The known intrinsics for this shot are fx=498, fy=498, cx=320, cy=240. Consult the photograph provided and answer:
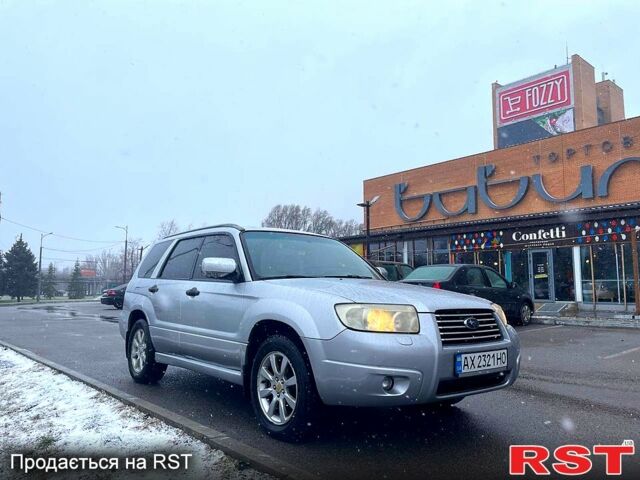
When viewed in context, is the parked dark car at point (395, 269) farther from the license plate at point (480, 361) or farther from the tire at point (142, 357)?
the license plate at point (480, 361)

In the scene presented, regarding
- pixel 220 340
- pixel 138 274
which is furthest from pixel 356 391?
pixel 138 274

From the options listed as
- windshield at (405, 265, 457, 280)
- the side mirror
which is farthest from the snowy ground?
windshield at (405, 265, 457, 280)

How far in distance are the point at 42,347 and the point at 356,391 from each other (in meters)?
8.14

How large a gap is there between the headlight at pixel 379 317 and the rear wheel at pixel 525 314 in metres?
10.6

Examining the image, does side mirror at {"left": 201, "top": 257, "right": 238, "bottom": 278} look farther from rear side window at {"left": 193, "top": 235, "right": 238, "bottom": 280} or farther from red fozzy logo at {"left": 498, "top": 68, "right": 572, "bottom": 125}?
red fozzy logo at {"left": 498, "top": 68, "right": 572, "bottom": 125}

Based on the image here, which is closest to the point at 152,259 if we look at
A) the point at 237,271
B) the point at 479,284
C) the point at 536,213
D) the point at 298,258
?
the point at 237,271

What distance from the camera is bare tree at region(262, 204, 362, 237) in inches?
2773

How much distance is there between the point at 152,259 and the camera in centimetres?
634

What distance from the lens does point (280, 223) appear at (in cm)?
7025

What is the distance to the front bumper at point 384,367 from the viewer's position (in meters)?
3.39

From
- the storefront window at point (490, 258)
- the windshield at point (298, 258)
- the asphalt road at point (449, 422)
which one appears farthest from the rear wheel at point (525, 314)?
the storefront window at point (490, 258)

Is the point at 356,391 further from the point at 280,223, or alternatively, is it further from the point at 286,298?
the point at 280,223

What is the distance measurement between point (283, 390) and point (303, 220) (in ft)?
224

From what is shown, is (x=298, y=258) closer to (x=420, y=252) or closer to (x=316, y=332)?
(x=316, y=332)
